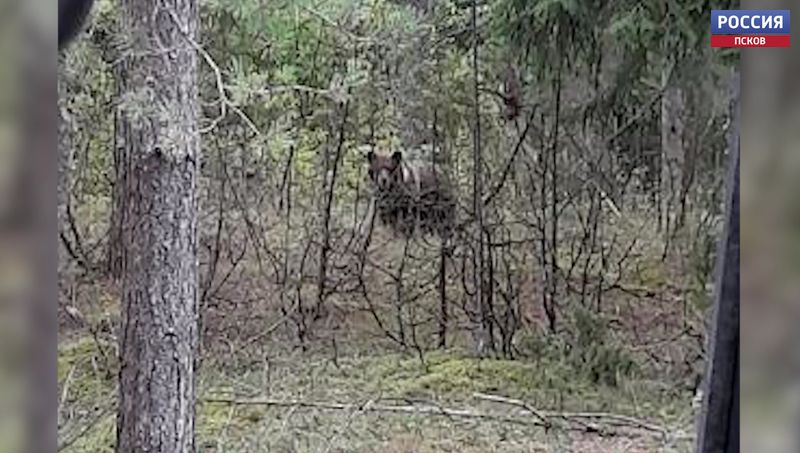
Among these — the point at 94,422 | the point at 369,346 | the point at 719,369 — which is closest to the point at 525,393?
the point at 369,346

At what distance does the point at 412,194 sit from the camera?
236 centimetres

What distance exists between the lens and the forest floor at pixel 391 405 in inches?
85.8

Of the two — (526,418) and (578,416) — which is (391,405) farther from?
(578,416)

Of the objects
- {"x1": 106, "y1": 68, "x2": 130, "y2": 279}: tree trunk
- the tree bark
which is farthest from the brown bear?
the tree bark

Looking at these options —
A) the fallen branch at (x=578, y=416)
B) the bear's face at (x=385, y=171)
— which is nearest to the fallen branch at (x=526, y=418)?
the fallen branch at (x=578, y=416)

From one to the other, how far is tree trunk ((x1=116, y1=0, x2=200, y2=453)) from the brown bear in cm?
46

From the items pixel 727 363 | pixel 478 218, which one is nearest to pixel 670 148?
pixel 478 218

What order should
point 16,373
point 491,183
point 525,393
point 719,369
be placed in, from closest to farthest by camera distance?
1. point 16,373
2. point 719,369
3. point 525,393
4. point 491,183

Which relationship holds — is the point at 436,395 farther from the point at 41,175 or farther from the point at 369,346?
the point at 41,175

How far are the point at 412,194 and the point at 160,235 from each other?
62cm

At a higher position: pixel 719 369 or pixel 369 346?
pixel 719 369

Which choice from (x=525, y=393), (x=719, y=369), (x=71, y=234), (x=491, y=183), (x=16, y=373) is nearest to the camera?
(x=16, y=373)

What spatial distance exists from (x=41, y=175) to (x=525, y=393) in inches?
62.6

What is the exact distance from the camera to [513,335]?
7.55 ft
